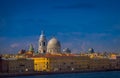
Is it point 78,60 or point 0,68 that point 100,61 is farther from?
point 0,68

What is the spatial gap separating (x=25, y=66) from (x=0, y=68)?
378 cm

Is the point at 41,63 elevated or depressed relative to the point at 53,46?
depressed

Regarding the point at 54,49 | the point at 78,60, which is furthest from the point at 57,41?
the point at 78,60

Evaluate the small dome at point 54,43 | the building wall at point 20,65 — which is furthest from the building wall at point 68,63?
Result: the small dome at point 54,43

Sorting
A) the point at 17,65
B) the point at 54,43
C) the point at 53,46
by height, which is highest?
the point at 54,43

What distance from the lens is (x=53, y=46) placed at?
129 ft

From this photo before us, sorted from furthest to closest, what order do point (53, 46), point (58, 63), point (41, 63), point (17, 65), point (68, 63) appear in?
point (53, 46), point (68, 63), point (58, 63), point (41, 63), point (17, 65)

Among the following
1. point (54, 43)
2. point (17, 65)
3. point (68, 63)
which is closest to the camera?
point (17, 65)

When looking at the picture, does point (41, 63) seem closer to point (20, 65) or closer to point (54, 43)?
point (20, 65)

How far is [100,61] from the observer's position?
39281 mm

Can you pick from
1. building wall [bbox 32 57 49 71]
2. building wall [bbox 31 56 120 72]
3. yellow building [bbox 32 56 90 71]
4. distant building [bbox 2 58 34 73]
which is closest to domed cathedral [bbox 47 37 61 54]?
building wall [bbox 31 56 120 72]

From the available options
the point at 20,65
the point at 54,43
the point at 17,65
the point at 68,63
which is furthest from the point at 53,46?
the point at 17,65

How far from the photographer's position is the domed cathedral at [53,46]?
39000 millimetres

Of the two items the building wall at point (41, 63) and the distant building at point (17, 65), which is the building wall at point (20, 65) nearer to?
the distant building at point (17, 65)
